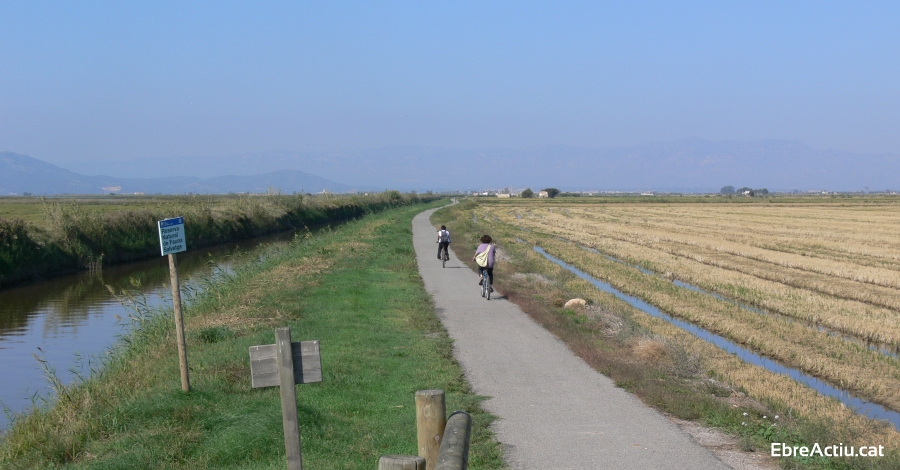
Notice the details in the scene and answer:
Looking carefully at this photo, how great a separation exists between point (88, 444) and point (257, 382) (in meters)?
3.66

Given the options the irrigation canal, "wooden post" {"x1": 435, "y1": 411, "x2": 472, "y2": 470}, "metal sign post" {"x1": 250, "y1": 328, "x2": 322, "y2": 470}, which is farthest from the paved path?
the irrigation canal

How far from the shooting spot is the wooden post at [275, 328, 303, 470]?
5.30 metres

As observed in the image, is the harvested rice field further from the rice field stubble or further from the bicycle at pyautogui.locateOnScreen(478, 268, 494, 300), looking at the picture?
the bicycle at pyautogui.locateOnScreen(478, 268, 494, 300)

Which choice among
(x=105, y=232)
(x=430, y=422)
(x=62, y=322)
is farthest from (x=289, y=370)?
(x=105, y=232)

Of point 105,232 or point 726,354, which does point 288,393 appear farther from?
point 105,232

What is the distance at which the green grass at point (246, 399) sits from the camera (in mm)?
7238

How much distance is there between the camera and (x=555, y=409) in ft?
28.6

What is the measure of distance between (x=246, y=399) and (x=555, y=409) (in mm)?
3604

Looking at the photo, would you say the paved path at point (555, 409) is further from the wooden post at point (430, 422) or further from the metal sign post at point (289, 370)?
the metal sign post at point (289, 370)

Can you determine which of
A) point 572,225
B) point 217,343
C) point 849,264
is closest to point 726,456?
point 217,343

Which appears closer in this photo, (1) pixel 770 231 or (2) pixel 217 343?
(2) pixel 217 343

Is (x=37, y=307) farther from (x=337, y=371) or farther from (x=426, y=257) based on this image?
(x=337, y=371)

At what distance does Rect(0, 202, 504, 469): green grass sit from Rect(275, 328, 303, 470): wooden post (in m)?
1.34

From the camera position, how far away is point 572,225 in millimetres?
56812
